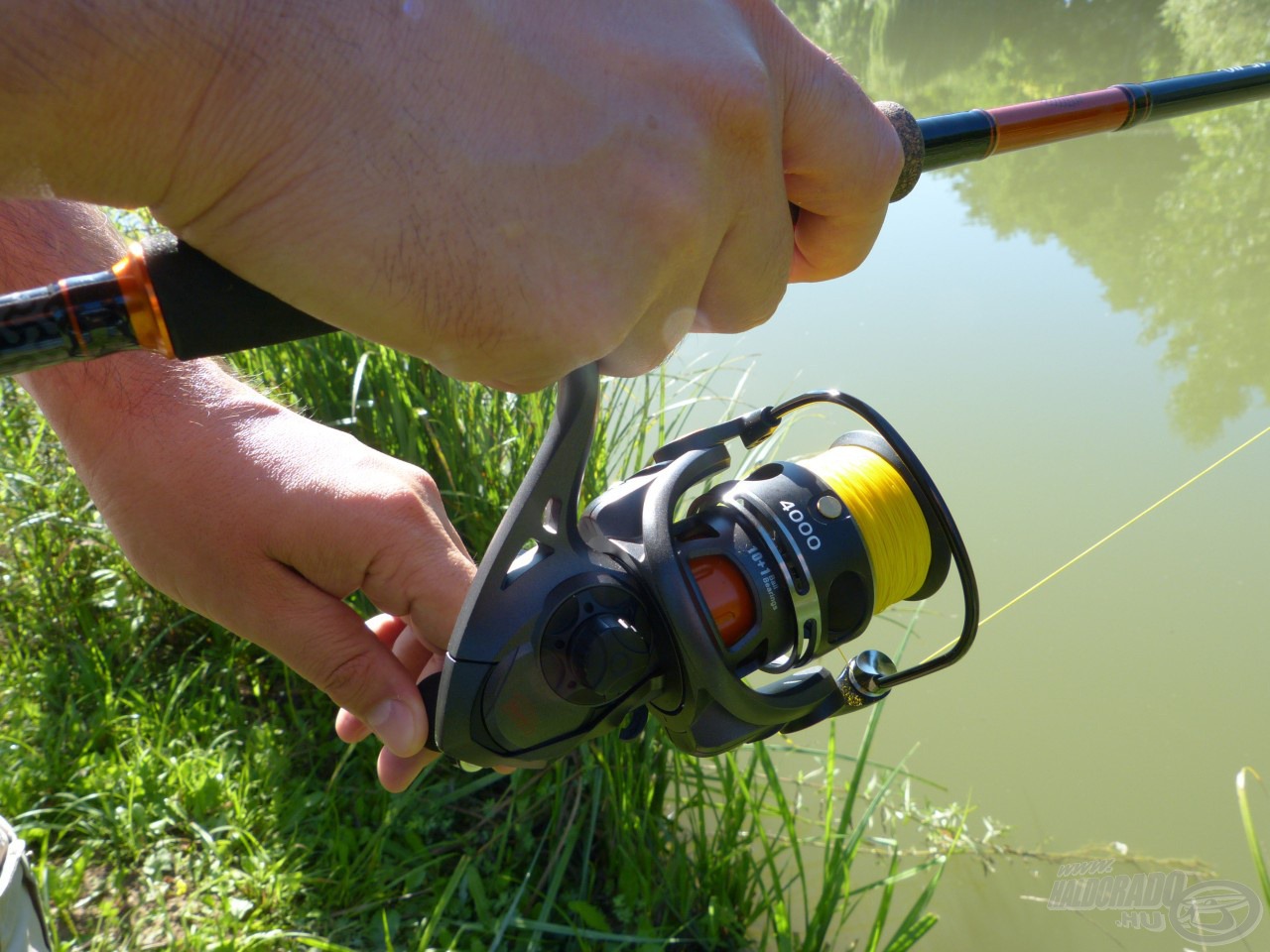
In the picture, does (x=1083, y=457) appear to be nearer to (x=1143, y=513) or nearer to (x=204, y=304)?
(x=1143, y=513)

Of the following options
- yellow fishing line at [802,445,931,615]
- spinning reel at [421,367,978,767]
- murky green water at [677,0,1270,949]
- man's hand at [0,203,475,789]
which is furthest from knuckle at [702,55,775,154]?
murky green water at [677,0,1270,949]

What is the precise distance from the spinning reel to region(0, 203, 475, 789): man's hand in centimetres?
12

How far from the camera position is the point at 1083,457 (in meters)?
3.62

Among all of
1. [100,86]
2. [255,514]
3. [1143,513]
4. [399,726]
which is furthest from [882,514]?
[1143,513]

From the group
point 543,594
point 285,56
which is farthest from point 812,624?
point 285,56

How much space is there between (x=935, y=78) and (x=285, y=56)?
9.54 m

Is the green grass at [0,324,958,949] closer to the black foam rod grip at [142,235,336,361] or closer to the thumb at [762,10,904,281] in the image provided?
the thumb at [762,10,904,281]

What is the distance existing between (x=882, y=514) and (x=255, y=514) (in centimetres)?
80

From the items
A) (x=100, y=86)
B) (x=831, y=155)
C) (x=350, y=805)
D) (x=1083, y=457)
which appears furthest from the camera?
(x=1083, y=457)

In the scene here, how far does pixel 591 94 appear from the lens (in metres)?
0.84

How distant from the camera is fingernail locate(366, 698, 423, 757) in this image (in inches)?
51.8

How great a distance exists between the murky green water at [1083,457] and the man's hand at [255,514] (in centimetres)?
160

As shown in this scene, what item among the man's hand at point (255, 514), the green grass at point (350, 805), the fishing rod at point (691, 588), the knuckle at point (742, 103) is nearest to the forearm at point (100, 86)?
the fishing rod at point (691, 588)

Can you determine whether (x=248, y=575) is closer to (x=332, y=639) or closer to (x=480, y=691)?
(x=332, y=639)
